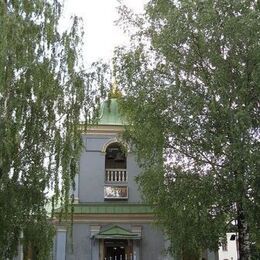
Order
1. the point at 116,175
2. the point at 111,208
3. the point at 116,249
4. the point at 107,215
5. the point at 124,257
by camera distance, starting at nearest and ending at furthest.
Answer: the point at 107,215 → the point at 111,208 → the point at 124,257 → the point at 116,249 → the point at 116,175

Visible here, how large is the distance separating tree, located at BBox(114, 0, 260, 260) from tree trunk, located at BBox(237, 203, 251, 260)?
0.03m

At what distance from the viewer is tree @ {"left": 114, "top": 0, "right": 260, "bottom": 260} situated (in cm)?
1439

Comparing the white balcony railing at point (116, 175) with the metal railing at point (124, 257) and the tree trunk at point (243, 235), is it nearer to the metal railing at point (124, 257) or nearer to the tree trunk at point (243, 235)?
the metal railing at point (124, 257)

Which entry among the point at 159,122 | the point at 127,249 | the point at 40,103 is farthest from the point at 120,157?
the point at 40,103

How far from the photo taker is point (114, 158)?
23.0 meters

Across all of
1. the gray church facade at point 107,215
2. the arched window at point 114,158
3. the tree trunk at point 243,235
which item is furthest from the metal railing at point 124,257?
the tree trunk at point 243,235

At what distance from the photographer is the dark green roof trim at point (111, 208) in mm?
21281

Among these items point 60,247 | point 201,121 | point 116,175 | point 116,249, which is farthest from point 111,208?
point 201,121

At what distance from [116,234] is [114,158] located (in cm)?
365

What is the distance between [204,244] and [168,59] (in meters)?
5.47

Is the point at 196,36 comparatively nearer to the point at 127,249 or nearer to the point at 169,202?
the point at 169,202

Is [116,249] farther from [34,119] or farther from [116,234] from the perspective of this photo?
[34,119]

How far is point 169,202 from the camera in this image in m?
15.0

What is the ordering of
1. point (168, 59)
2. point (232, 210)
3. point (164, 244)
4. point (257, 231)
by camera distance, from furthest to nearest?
point (164, 244), point (168, 59), point (232, 210), point (257, 231)
